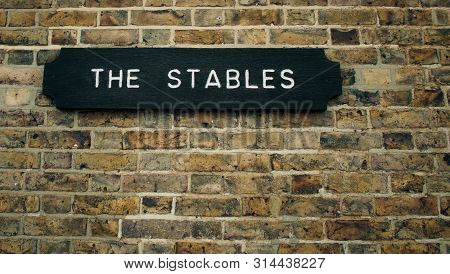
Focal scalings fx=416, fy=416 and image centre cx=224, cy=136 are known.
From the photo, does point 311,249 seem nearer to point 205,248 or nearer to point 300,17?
point 205,248

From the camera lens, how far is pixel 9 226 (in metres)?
1.56

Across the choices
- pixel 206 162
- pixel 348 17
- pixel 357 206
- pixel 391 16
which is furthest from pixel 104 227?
pixel 391 16

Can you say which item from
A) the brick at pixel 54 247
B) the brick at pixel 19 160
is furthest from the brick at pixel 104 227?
the brick at pixel 19 160

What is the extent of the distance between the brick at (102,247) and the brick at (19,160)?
0.35 metres

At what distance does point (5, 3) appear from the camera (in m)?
1.76

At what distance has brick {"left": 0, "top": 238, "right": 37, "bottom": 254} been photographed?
1.54 m

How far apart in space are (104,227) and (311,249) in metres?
0.77

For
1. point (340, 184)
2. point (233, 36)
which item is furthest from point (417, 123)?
point (233, 36)

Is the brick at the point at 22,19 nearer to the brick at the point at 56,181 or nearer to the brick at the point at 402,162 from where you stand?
the brick at the point at 56,181

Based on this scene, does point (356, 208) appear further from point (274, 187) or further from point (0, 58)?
point (0, 58)

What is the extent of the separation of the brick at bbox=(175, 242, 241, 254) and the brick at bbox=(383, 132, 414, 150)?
70cm

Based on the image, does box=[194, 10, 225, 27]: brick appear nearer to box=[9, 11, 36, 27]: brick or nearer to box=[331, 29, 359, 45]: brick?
box=[331, 29, 359, 45]: brick

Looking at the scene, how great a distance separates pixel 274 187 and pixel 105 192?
644mm

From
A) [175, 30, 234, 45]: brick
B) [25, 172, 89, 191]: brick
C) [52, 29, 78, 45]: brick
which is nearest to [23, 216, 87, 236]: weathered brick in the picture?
[25, 172, 89, 191]: brick
